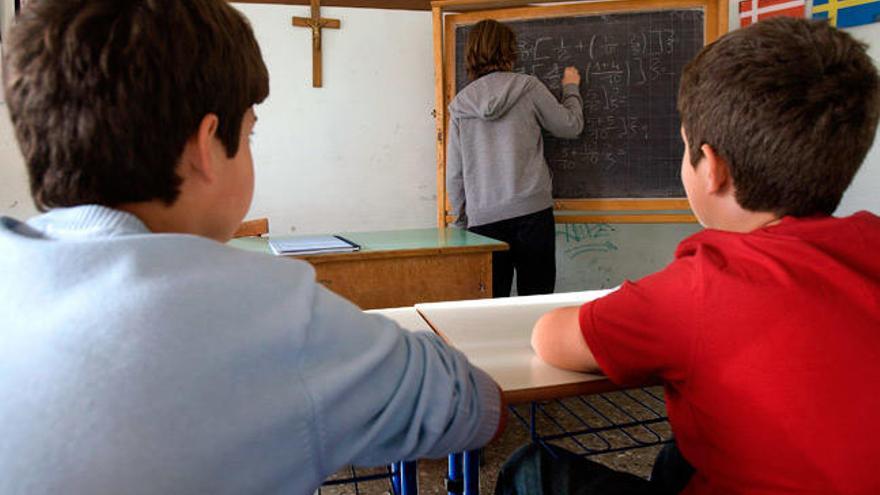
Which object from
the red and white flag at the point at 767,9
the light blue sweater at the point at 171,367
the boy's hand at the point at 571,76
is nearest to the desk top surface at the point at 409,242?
the boy's hand at the point at 571,76

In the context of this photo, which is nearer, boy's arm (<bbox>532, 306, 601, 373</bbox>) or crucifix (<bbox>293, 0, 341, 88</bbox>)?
boy's arm (<bbox>532, 306, 601, 373</bbox>)

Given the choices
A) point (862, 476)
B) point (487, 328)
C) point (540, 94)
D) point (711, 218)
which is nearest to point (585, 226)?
point (540, 94)

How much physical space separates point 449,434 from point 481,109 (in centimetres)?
236

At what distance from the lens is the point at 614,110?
10.4 ft

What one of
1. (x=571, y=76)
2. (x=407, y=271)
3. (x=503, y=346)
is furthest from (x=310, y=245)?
(x=571, y=76)

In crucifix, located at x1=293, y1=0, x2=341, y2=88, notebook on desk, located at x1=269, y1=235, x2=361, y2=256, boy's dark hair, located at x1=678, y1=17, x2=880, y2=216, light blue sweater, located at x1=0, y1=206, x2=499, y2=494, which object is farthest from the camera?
crucifix, located at x1=293, y1=0, x2=341, y2=88

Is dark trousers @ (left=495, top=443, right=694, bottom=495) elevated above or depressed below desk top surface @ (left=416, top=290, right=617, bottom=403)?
below

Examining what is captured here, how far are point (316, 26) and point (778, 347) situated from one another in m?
3.39

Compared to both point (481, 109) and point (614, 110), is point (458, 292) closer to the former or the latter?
point (481, 109)

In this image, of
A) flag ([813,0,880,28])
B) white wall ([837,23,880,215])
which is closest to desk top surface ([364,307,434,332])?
white wall ([837,23,880,215])

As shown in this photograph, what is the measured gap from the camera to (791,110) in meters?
0.84

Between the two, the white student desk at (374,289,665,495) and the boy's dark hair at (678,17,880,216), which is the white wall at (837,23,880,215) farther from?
the boy's dark hair at (678,17,880,216)

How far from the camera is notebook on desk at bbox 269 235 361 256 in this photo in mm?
2232

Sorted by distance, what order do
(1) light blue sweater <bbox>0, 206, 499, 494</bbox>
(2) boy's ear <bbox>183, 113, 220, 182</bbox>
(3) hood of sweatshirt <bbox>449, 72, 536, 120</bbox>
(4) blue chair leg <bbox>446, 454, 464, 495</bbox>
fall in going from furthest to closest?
1. (3) hood of sweatshirt <bbox>449, 72, 536, 120</bbox>
2. (4) blue chair leg <bbox>446, 454, 464, 495</bbox>
3. (2) boy's ear <bbox>183, 113, 220, 182</bbox>
4. (1) light blue sweater <bbox>0, 206, 499, 494</bbox>
